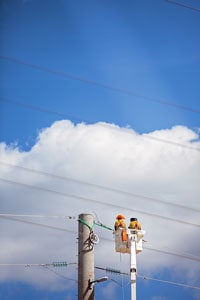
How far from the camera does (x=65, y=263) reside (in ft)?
61.6

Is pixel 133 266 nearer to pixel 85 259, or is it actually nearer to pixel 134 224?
pixel 134 224

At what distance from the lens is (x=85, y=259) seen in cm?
1773

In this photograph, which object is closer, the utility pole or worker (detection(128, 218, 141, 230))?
the utility pole

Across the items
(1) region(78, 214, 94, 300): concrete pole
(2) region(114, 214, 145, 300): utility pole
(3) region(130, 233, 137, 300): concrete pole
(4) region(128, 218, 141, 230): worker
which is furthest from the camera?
(4) region(128, 218, 141, 230): worker

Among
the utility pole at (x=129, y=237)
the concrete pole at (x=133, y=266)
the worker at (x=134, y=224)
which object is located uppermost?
the worker at (x=134, y=224)

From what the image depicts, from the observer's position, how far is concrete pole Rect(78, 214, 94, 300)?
1725 cm

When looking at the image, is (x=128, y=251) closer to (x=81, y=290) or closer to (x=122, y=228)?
(x=122, y=228)

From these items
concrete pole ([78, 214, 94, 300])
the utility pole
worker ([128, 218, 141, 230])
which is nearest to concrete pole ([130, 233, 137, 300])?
the utility pole

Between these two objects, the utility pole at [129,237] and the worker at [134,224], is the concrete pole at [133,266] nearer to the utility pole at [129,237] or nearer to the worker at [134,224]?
the utility pole at [129,237]

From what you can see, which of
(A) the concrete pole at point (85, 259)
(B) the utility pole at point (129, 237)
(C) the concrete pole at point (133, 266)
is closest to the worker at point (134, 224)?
(B) the utility pole at point (129, 237)

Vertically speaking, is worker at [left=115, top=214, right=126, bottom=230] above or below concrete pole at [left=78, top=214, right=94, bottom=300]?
above

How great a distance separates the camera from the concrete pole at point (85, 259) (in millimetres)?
17250

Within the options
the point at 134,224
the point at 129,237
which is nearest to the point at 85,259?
the point at 129,237

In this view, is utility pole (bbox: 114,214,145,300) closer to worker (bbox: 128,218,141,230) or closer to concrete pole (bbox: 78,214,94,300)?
worker (bbox: 128,218,141,230)
